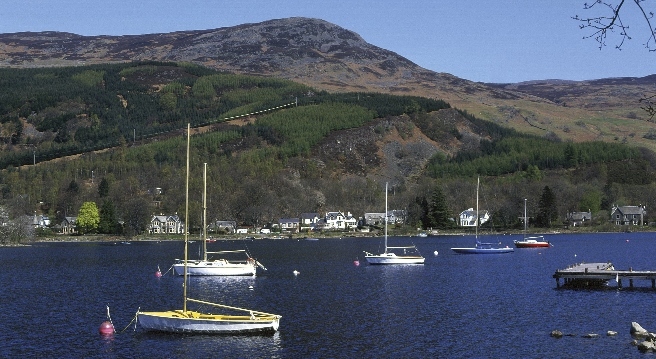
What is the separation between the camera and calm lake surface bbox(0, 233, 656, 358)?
145ft

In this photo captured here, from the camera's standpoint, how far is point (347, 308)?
200 feet

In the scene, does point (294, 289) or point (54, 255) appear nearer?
point (294, 289)

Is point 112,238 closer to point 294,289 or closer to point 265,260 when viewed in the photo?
point 265,260

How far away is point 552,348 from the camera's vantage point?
4362cm

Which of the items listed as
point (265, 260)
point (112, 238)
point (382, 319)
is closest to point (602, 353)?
point (382, 319)

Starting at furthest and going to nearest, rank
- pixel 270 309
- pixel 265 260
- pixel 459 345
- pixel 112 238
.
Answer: pixel 112 238 < pixel 265 260 < pixel 270 309 < pixel 459 345

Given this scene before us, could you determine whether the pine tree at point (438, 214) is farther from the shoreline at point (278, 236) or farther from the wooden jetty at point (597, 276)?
A: the wooden jetty at point (597, 276)

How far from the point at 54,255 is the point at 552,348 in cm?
10433

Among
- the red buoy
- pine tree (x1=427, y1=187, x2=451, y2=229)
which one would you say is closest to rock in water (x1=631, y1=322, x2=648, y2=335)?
the red buoy

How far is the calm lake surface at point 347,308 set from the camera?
44.3 m

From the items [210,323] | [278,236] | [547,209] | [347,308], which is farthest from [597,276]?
[547,209]

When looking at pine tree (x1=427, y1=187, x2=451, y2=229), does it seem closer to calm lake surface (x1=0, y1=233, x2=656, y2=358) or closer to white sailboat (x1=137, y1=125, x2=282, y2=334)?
calm lake surface (x1=0, y1=233, x2=656, y2=358)

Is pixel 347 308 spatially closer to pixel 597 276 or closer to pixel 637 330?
pixel 637 330

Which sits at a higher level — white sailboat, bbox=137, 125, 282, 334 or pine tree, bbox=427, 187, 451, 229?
pine tree, bbox=427, 187, 451, 229
